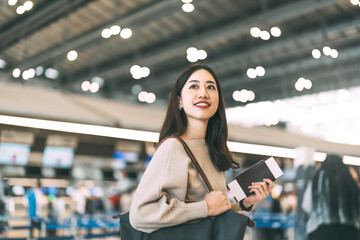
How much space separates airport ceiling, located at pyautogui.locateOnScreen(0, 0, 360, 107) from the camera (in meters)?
10.8

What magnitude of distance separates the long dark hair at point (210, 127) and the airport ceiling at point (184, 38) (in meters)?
6.90

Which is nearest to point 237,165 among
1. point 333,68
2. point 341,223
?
point 341,223

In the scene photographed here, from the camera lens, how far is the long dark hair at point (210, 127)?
142cm

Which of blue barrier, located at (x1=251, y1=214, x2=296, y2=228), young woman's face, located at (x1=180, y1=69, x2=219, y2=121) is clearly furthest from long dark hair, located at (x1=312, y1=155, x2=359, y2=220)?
blue barrier, located at (x1=251, y1=214, x2=296, y2=228)

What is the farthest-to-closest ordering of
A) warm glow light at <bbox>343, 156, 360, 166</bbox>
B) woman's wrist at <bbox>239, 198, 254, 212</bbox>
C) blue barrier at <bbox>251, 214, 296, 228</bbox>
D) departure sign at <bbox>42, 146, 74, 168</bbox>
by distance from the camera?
warm glow light at <bbox>343, 156, 360, 166</bbox> → departure sign at <bbox>42, 146, 74, 168</bbox> → blue barrier at <bbox>251, 214, 296, 228</bbox> → woman's wrist at <bbox>239, 198, 254, 212</bbox>

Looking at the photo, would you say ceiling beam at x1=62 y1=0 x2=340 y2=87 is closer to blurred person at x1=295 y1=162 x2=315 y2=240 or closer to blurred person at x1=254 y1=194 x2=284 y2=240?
blurred person at x1=254 y1=194 x2=284 y2=240

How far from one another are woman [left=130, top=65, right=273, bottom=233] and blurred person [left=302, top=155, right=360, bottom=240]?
1.65m

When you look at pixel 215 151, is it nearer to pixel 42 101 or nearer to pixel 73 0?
pixel 42 101

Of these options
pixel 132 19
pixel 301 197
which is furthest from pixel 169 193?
pixel 132 19

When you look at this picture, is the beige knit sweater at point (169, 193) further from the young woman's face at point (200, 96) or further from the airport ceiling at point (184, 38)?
the airport ceiling at point (184, 38)

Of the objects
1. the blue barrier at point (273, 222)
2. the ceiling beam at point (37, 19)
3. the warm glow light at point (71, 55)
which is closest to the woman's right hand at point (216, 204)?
the blue barrier at point (273, 222)

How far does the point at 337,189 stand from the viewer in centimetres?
295

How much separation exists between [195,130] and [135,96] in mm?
20855

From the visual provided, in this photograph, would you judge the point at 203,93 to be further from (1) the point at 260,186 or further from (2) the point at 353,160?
(2) the point at 353,160
